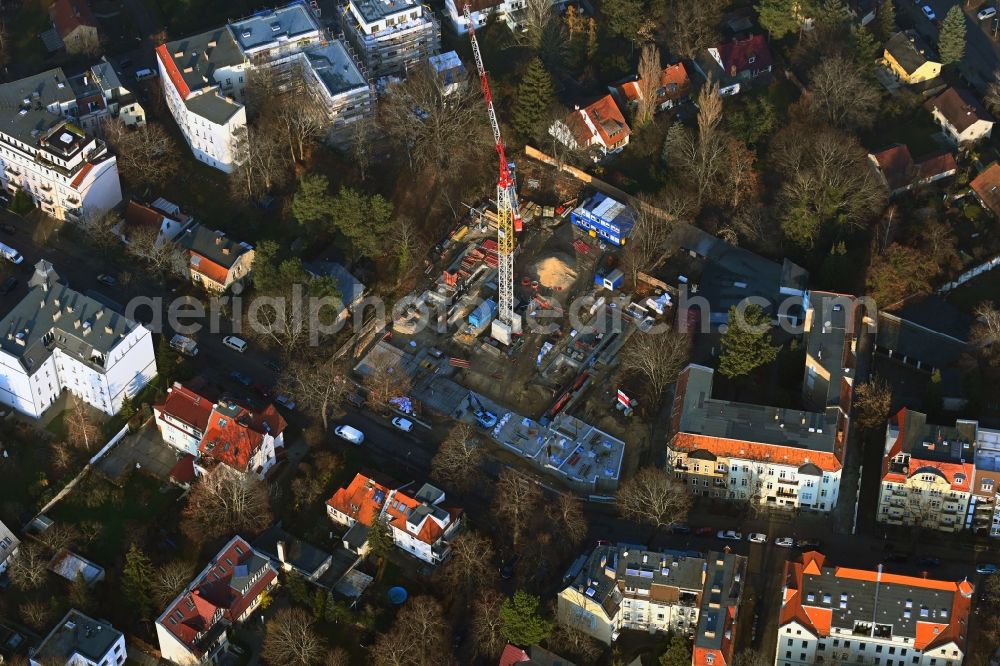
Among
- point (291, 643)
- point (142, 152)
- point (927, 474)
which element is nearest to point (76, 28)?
point (142, 152)

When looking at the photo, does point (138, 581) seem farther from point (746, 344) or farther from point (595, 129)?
point (595, 129)

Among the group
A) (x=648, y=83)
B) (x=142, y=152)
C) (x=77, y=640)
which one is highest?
(x=142, y=152)

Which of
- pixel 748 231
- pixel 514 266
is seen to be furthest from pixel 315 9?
pixel 748 231

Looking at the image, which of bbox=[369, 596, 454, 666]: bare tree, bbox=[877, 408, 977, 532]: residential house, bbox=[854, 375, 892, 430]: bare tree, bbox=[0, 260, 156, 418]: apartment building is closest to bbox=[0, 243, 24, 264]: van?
bbox=[0, 260, 156, 418]: apartment building

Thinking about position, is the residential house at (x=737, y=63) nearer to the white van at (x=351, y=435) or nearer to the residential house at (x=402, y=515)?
the white van at (x=351, y=435)

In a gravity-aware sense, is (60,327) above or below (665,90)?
above
